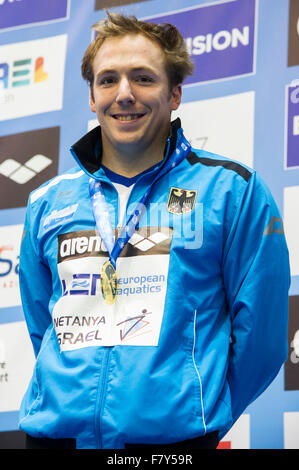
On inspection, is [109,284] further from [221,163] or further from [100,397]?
[221,163]

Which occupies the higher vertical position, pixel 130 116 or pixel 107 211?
pixel 130 116

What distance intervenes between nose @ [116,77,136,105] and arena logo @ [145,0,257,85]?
82 cm

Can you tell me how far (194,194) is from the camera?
1657mm

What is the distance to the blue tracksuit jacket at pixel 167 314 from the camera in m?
1.46

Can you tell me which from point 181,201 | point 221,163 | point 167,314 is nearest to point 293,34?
point 221,163

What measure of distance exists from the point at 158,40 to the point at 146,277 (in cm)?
64

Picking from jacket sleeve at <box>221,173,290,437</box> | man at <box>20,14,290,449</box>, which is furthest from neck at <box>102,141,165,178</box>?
jacket sleeve at <box>221,173,290,437</box>

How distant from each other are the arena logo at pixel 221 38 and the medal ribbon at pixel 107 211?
788 mm

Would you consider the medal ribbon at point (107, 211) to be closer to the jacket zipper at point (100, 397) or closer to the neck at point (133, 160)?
the neck at point (133, 160)

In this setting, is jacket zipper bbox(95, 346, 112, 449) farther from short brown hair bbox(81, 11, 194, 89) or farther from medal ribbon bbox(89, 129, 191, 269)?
short brown hair bbox(81, 11, 194, 89)

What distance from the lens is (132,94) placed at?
5.66ft

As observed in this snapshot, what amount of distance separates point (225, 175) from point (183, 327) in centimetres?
39

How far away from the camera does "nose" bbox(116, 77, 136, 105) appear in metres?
1.71

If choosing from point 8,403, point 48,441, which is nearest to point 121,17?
point 48,441
